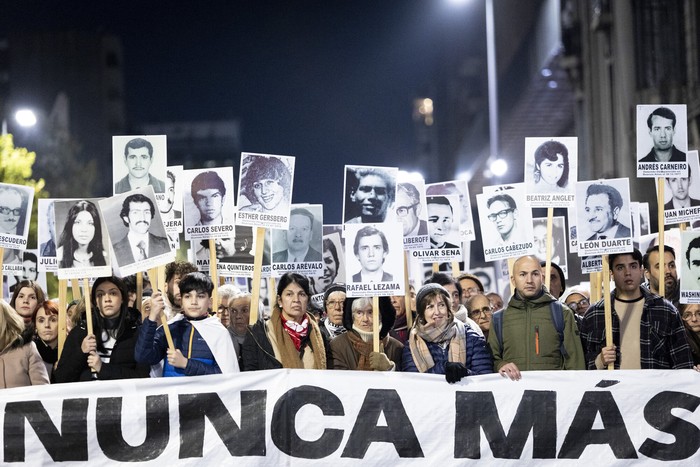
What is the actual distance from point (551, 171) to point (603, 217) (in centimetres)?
94

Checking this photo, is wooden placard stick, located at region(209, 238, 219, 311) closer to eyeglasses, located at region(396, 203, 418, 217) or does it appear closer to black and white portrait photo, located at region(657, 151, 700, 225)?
eyeglasses, located at region(396, 203, 418, 217)

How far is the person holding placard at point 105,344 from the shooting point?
823 cm

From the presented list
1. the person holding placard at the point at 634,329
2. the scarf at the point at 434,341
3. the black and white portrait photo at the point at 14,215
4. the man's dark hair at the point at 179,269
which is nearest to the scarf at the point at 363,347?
the scarf at the point at 434,341

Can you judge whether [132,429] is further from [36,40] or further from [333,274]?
[36,40]

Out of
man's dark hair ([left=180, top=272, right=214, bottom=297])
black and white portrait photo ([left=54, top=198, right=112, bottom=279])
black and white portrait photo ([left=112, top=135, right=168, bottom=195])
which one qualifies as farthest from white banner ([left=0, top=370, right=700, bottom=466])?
black and white portrait photo ([left=112, top=135, right=168, bottom=195])

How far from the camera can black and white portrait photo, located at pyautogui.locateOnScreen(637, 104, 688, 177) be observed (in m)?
9.57

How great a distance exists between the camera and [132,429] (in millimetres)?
8023

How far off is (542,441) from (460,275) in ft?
11.2

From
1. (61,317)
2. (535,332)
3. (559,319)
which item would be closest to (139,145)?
(61,317)

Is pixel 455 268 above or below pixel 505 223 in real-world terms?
below

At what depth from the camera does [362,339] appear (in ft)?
28.2

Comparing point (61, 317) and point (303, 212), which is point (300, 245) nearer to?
point (303, 212)

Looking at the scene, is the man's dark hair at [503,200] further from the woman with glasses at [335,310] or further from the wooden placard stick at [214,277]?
the wooden placard stick at [214,277]

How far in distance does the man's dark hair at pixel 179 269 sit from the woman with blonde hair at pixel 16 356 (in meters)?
1.70
